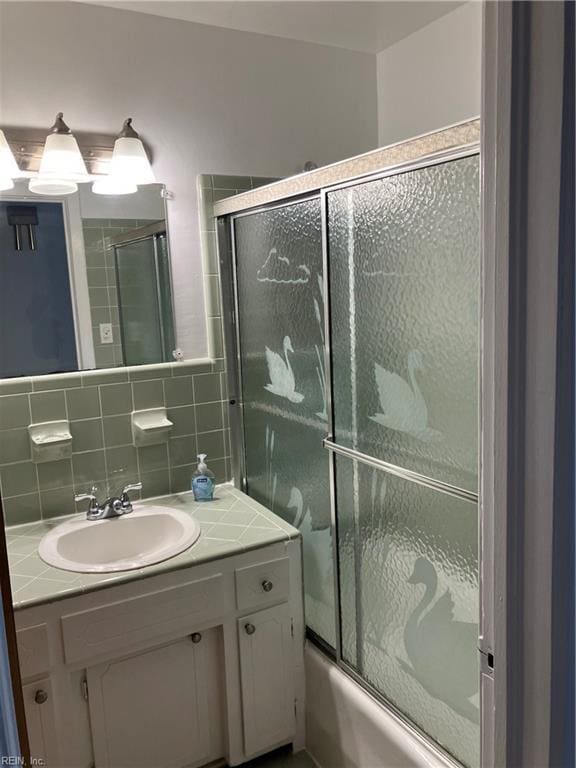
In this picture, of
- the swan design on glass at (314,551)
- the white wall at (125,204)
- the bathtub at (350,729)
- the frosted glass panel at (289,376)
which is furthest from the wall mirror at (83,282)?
the bathtub at (350,729)

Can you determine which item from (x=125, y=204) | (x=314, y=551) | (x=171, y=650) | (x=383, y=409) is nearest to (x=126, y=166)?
(x=125, y=204)

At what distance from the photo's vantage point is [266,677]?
1.98 meters

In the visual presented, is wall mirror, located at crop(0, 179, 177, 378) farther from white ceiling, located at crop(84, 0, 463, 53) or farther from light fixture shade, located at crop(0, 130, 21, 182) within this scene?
white ceiling, located at crop(84, 0, 463, 53)

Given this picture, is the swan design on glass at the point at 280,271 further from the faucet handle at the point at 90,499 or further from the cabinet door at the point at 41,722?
the cabinet door at the point at 41,722

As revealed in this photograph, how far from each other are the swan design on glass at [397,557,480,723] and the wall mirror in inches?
47.6

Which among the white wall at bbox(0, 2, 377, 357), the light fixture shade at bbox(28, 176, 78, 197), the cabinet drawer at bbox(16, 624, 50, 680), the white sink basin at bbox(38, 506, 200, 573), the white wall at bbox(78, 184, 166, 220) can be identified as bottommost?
the cabinet drawer at bbox(16, 624, 50, 680)

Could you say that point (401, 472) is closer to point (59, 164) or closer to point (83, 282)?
point (83, 282)

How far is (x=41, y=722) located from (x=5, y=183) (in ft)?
5.09

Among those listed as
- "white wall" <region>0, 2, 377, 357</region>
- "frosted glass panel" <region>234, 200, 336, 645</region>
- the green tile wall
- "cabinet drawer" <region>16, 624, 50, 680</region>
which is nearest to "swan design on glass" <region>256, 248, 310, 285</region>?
"frosted glass panel" <region>234, 200, 336, 645</region>

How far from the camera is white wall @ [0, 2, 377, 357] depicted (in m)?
1.91

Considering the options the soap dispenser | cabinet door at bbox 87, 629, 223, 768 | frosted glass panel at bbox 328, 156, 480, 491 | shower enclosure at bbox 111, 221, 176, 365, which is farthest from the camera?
the soap dispenser

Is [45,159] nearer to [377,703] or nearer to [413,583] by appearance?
[413,583]

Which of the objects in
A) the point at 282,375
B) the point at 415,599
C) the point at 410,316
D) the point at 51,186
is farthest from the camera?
the point at 282,375

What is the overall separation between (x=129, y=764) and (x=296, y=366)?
1.29m
